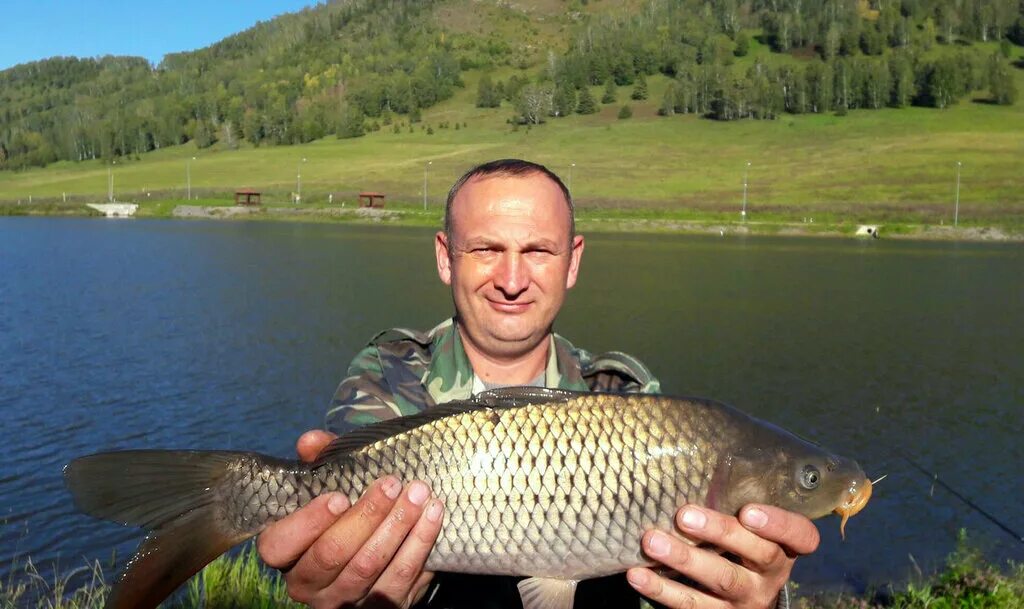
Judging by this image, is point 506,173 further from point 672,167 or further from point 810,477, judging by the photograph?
point 672,167

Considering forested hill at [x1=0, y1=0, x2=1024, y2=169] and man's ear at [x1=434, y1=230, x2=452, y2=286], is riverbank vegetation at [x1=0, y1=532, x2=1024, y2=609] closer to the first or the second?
man's ear at [x1=434, y1=230, x2=452, y2=286]

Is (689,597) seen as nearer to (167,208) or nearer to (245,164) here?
(167,208)

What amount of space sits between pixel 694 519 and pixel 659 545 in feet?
0.38

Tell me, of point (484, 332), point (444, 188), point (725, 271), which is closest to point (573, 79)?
point (444, 188)

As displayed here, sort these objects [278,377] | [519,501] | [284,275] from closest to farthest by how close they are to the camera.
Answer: [519,501] → [278,377] → [284,275]

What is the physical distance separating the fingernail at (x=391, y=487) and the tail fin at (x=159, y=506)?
0.43 m

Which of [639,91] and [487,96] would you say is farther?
[487,96]

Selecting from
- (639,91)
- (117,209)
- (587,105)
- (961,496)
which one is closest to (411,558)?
(961,496)

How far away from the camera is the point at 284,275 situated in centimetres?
2938

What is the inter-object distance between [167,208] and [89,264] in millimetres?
43825

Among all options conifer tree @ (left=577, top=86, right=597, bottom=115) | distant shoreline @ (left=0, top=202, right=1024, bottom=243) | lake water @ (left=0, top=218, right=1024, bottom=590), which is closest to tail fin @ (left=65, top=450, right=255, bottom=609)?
lake water @ (left=0, top=218, right=1024, bottom=590)

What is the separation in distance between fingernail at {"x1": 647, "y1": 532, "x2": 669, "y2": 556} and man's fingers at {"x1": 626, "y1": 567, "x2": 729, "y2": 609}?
0.27ft

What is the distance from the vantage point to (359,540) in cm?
238

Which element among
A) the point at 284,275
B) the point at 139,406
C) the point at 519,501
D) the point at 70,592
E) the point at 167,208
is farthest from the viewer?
the point at 167,208
